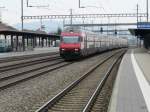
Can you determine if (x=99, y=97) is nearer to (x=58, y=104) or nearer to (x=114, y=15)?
(x=58, y=104)

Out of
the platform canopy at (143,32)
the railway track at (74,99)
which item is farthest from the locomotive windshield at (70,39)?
the railway track at (74,99)

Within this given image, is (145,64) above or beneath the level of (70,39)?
beneath

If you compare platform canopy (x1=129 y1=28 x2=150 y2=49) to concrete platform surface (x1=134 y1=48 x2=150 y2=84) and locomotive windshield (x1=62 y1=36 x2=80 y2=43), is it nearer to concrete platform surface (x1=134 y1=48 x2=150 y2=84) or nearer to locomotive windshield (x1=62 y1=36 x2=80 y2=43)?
concrete platform surface (x1=134 y1=48 x2=150 y2=84)

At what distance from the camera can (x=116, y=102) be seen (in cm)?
1302

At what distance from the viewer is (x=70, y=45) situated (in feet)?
125

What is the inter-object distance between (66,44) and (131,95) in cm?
2369

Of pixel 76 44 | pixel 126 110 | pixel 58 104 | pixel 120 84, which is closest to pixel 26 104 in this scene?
pixel 58 104

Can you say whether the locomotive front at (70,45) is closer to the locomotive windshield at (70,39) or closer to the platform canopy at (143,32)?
the locomotive windshield at (70,39)

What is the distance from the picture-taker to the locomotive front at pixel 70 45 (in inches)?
1490

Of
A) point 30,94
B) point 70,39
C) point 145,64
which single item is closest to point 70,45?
point 70,39

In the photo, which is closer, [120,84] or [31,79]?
[120,84]

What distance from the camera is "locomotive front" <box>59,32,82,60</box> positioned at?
124 feet

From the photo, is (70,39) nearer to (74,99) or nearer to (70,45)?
(70,45)

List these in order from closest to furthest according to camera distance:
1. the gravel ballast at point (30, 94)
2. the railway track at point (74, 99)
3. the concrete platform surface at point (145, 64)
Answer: the railway track at point (74, 99) → the gravel ballast at point (30, 94) → the concrete platform surface at point (145, 64)
